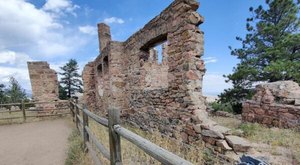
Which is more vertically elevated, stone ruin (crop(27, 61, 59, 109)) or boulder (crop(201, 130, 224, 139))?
stone ruin (crop(27, 61, 59, 109))

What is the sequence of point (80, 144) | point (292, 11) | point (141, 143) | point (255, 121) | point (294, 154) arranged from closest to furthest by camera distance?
1. point (141, 143)
2. point (294, 154)
3. point (80, 144)
4. point (255, 121)
5. point (292, 11)

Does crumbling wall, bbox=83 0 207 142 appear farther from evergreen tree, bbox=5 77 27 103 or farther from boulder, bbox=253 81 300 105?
evergreen tree, bbox=5 77 27 103

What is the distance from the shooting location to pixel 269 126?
7.12 meters

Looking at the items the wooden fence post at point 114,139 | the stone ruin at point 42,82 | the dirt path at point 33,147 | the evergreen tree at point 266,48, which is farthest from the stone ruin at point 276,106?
the stone ruin at point 42,82

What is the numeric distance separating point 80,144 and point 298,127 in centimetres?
648

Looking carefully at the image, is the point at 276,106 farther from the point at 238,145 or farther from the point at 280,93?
the point at 238,145

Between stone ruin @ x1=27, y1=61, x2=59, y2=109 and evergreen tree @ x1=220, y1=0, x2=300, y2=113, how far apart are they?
33.6ft

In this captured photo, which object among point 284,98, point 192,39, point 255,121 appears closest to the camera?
point 192,39

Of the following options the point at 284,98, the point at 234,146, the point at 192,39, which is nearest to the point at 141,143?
the point at 234,146

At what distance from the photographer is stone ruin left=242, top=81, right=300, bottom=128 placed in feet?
21.0

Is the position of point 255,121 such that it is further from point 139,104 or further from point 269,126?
point 139,104

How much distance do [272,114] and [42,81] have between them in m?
10.9

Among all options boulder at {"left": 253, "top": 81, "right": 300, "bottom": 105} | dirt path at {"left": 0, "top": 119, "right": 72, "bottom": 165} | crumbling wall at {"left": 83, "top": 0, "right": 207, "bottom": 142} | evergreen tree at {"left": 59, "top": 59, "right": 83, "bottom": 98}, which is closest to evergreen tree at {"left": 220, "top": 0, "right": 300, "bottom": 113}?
boulder at {"left": 253, "top": 81, "right": 300, "bottom": 105}

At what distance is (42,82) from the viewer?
10.4 metres
